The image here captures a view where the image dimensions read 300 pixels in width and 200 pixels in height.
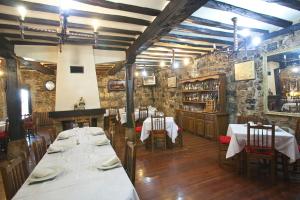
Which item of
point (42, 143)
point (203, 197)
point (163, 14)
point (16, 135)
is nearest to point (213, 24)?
point (163, 14)

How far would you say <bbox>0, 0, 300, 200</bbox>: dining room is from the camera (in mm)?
1842

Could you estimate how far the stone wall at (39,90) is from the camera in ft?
27.2

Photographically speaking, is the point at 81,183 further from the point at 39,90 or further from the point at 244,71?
the point at 39,90

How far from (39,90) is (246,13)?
868 centimetres

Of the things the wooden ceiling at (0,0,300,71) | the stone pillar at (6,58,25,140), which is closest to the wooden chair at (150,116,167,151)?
the wooden ceiling at (0,0,300,71)

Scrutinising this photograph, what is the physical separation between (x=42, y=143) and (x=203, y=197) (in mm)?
2297

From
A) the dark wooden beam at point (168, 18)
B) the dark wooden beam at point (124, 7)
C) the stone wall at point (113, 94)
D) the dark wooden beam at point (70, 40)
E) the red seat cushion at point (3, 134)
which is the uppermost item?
the dark wooden beam at point (70, 40)

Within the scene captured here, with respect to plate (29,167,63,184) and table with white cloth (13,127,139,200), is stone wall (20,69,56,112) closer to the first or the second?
table with white cloth (13,127,139,200)

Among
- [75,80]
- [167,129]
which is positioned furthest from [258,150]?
[75,80]

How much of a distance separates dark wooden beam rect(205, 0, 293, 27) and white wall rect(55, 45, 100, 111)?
134 inches

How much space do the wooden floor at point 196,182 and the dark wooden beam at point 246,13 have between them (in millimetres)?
2572

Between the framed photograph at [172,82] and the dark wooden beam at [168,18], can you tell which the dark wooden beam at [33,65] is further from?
the framed photograph at [172,82]

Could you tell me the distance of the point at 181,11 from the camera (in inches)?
88.3

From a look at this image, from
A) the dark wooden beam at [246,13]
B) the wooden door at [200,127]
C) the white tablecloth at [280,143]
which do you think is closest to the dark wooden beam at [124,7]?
the dark wooden beam at [246,13]
